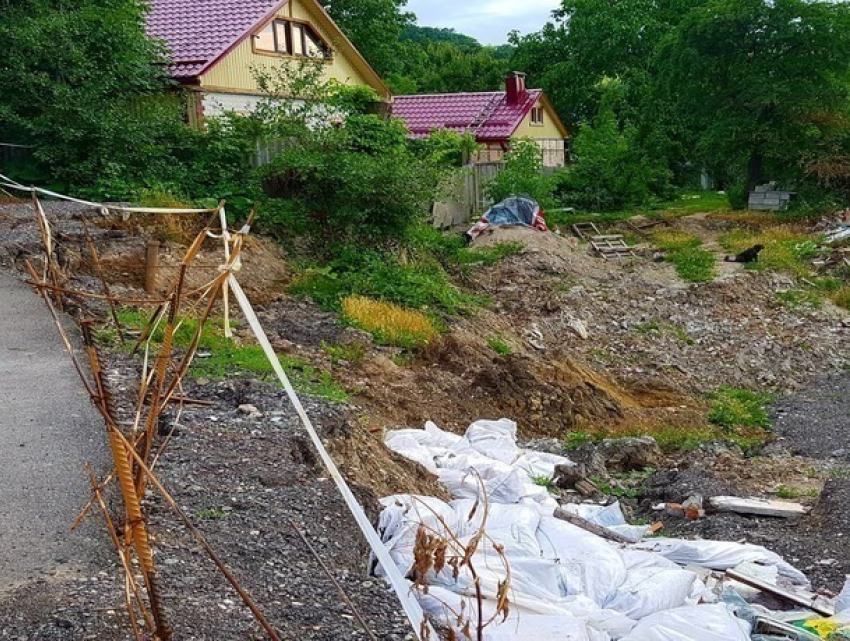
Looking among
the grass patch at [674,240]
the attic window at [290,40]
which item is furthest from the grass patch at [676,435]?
the attic window at [290,40]

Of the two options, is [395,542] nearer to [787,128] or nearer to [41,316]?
[41,316]

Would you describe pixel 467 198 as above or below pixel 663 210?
above

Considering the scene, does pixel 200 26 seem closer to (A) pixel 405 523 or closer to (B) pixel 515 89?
(B) pixel 515 89

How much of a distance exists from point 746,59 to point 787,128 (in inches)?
93.0

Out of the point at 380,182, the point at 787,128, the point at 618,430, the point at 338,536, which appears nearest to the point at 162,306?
the point at 338,536

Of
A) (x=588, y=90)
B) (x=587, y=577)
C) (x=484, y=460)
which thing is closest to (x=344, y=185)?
(x=484, y=460)

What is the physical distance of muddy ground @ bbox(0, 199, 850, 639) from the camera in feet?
15.7

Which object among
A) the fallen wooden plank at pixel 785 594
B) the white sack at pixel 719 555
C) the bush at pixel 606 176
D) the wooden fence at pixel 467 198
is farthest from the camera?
the bush at pixel 606 176

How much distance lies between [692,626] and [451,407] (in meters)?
6.29

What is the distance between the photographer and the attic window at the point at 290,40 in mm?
22422

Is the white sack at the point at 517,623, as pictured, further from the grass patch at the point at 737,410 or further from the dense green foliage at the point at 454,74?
the dense green foliage at the point at 454,74

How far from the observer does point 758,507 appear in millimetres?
8438

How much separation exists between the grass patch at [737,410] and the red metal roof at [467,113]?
20.5 metres

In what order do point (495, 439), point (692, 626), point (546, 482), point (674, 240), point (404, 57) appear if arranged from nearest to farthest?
point (692, 626)
point (546, 482)
point (495, 439)
point (674, 240)
point (404, 57)
